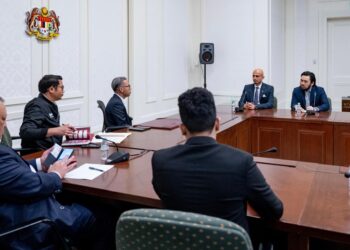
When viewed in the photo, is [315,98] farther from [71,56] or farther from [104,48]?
[71,56]

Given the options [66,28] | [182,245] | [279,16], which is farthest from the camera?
[279,16]

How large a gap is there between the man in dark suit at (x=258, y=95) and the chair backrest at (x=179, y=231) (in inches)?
166

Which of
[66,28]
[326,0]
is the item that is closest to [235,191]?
[66,28]

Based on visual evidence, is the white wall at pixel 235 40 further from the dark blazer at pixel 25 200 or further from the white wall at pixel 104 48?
the dark blazer at pixel 25 200

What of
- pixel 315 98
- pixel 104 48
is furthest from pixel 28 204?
pixel 315 98

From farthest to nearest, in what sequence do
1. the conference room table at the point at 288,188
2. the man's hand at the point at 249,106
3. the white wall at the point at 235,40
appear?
the white wall at the point at 235,40, the man's hand at the point at 249,106, the conference room table at the point at 288,188

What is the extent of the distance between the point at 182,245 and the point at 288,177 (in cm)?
110

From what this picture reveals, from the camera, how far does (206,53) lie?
718cm

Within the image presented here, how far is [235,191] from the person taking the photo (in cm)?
129

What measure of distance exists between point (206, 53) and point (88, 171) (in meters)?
5.44

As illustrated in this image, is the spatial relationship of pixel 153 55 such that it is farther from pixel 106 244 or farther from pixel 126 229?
pixel 126 229

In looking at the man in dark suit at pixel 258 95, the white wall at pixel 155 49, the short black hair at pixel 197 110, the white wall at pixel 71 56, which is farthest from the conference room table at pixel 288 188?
the man in dark suit at pixel 258 95

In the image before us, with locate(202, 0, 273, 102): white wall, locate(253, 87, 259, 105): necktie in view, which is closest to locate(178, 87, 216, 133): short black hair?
locate(253, 87, 259, 105): necktie

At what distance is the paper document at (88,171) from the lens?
6.66ft
